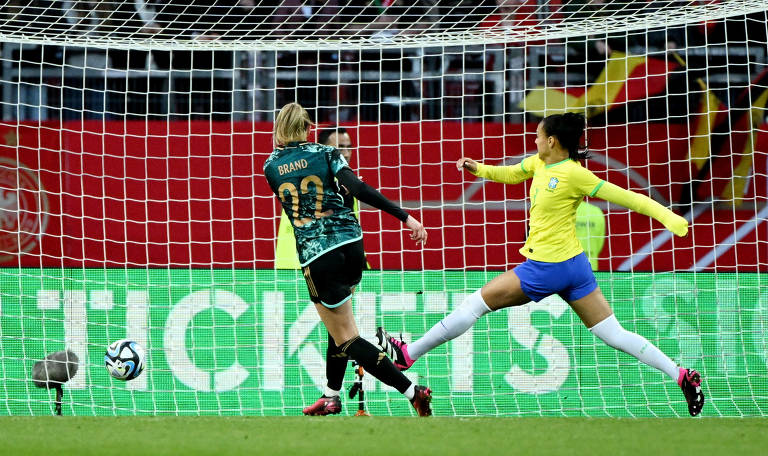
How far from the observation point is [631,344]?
221 inches

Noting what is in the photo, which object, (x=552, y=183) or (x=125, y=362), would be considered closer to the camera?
(x=552, y=183)

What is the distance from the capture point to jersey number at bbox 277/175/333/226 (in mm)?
5320

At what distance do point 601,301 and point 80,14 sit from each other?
14.1 feet

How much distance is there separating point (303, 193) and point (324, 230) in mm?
220

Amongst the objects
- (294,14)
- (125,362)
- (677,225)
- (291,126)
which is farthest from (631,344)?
(294,14)

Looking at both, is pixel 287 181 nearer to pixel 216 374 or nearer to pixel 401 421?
pixel 401 421

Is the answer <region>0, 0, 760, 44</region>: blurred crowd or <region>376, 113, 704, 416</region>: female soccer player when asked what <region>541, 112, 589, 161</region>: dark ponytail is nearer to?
<region>376, 113, 704, 416</region>: female soccer player

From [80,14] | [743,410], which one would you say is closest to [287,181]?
[80,14]

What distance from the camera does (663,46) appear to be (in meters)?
10.2

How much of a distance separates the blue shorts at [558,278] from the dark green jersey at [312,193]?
972mm

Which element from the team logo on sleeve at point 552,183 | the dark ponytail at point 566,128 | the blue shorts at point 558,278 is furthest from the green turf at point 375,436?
the dark ponytail at point 566,128

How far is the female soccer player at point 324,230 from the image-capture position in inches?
209

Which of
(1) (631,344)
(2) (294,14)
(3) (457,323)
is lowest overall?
(1) (631,344)

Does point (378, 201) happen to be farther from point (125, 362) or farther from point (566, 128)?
point (125, 362)
